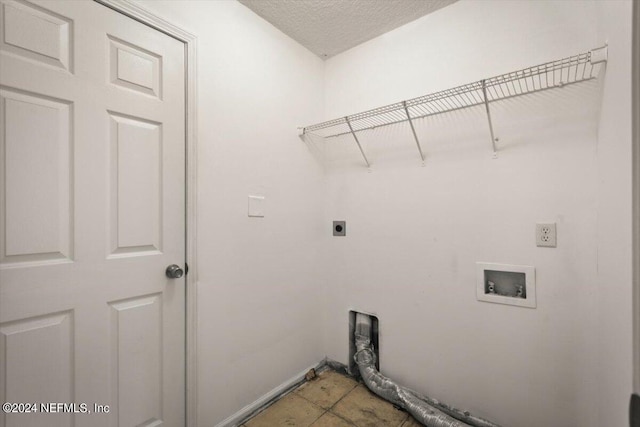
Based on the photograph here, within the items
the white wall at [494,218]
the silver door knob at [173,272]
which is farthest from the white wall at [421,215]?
the silver door knob at [173,272]

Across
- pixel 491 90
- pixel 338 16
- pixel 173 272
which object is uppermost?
pixel 338 16

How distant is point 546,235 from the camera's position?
4.34 feet

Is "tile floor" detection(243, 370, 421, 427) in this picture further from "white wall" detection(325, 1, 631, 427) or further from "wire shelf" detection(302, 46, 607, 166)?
"wire shelf" detection(302, 46, 607, 166)

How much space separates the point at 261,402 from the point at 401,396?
84cm

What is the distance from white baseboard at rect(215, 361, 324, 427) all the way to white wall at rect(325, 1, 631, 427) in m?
0.37

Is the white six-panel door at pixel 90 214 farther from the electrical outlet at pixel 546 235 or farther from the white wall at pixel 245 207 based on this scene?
the electrical outlet at pixel 546 235

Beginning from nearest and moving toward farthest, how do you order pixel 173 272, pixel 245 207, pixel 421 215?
1. pixel 173 272
2. pixel 245 207
3. pixel 421 215

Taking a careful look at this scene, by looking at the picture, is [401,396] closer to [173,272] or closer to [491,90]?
[173,272]

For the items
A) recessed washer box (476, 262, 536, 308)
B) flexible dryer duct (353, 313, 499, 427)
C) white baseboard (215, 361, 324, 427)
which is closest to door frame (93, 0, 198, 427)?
white baseboard (215, 361, 324, 427)

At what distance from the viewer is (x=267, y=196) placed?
171 centimetres

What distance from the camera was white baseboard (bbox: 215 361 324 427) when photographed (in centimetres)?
149

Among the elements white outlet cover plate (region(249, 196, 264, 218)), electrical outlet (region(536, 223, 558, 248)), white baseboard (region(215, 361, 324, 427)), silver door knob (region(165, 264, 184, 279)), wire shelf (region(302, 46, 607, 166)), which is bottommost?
white baseboard (region(215, 361, 324, 427))

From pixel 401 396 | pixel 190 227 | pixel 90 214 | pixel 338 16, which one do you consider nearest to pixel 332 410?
pixel 401 396

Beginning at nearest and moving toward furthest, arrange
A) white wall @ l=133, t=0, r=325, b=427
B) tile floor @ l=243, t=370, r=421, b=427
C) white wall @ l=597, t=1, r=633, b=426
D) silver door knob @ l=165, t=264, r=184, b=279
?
1. white wall @ l=597, t=1, r=633, b=426
2. silver door knob @ l=165, t=264, r=184, b=279
3. white wall @ l=133, t=0, r=325, b=427
4. tile floor @ l=243, t=370, r=421, b=427
